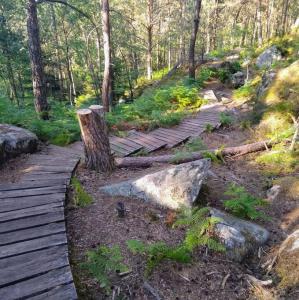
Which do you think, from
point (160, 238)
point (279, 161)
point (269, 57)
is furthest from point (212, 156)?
point (269, 57)

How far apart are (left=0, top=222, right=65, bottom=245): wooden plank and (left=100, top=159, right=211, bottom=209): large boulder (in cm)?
150

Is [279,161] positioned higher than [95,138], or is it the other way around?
[95,138]

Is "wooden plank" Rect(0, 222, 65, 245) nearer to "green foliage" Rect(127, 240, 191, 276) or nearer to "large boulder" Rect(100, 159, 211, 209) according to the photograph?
"green foliage" Rect(127, 240, 191, 276)

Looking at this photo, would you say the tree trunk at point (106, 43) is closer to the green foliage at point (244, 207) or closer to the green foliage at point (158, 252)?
the green foliage at point (244, 207)

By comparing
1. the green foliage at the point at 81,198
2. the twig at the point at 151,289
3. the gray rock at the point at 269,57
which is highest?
the gray rock at the point at 269,57

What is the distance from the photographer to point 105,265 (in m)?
3.29

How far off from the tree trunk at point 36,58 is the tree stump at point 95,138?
14.8ft

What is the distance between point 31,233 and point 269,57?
67.2ft

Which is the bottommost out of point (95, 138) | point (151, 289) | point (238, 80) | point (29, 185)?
point (151, 289)

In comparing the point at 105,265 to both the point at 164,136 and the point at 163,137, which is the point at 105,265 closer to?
the point at 163,137

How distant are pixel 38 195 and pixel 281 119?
24.1 ft

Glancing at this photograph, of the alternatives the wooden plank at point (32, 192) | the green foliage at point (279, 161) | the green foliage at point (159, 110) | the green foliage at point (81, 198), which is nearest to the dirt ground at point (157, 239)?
the green foliage at point (81, 198)

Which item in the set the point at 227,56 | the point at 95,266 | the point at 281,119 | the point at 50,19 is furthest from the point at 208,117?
the point at 50,19

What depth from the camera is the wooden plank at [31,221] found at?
3.83 meters
